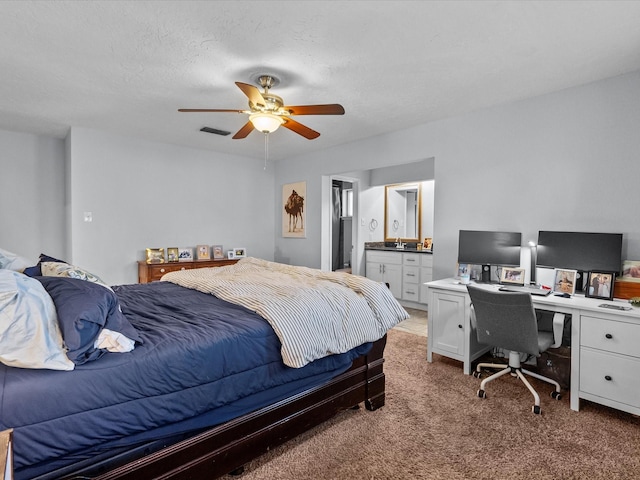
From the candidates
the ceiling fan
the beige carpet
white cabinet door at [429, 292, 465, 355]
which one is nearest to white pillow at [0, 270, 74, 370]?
the beige carpet

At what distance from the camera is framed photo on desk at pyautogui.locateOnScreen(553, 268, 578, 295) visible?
2783 mm

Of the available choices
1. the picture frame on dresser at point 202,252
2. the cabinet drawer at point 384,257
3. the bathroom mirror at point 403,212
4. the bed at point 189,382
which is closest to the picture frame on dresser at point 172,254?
the picture frame on dresser at point 202,252

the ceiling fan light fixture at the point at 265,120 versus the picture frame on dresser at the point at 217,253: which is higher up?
the ceiling fan light fixture at the point at 265,120

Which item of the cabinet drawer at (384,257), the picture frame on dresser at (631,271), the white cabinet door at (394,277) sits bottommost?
the white cabinet door at (394,277)

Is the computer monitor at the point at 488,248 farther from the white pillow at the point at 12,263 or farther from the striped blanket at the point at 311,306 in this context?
the white pillow at the point at 12,263

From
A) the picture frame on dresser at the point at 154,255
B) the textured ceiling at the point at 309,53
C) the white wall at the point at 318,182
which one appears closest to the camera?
the textured ceiling at the point at 309,53

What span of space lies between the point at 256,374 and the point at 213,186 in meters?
4.22

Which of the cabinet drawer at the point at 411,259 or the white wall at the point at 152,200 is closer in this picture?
the white wall at the point at 152,200

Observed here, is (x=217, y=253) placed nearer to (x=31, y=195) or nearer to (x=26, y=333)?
(x=31, y=195)

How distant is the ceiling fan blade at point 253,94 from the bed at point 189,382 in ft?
4.34

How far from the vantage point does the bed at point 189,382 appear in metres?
1.23

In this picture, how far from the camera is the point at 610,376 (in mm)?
2314

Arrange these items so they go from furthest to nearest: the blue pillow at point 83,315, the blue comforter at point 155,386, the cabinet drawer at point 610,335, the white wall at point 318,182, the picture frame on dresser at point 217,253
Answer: the picture frame on dresser at point 217,253
the white wall at point 318,182
the cabinet drawer at point 610,335
the blue pillow at point 83,315
the blue comforter at point 155,386

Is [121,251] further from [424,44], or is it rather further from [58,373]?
[424,44]
